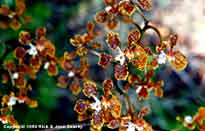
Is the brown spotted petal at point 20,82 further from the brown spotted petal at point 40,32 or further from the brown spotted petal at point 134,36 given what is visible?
the brown spotted petal at point 134,36

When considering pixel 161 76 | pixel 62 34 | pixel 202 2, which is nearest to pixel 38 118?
pixel 62 34

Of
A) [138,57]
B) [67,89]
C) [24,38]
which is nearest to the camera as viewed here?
[138,57]

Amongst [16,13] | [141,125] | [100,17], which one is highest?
[16,13]

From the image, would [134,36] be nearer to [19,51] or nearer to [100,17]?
[100,17]

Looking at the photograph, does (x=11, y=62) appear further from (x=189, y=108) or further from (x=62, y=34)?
(x=189, y=108)

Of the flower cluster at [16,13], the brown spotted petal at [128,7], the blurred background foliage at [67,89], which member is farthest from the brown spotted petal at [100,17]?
the blurred background foliage at [67,89]

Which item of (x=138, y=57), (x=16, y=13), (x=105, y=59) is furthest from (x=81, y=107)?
(x=16, y=13)
